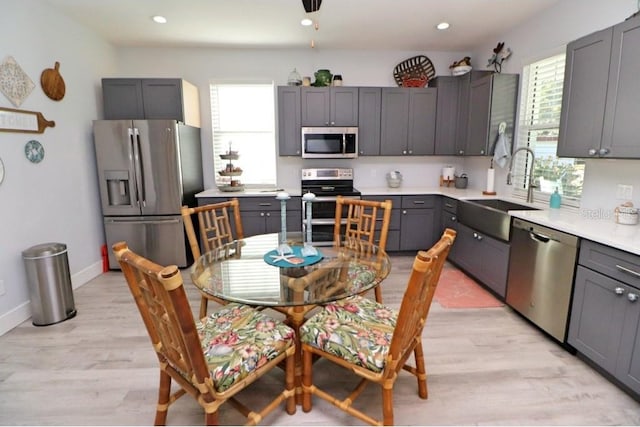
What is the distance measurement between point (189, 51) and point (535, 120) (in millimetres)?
4184

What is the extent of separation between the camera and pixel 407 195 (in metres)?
4.15

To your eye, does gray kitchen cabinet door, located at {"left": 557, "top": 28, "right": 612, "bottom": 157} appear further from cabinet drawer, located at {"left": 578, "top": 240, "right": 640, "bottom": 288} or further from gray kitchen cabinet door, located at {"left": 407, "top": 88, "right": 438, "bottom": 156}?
gray kitchen cabinet door, located at {"left": 407, "top": 88, "right": 438, "bottom": 156}

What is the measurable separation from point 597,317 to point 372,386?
1445mm

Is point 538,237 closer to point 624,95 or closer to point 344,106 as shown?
point 624,95

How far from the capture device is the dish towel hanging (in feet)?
11.9

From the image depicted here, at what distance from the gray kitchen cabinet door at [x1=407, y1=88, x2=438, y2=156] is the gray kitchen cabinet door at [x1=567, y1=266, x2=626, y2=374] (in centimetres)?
259

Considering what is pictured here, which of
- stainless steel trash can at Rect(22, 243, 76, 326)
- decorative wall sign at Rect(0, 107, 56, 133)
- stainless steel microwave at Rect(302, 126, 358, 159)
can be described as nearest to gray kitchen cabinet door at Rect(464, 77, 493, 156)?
stainless steel microwave at Rect(302, 126, 358, 159)

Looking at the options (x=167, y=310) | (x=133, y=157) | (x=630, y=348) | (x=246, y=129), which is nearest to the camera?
(x=167, y=310)

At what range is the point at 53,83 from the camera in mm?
3047

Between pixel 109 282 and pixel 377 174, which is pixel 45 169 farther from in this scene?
pixel 377 174

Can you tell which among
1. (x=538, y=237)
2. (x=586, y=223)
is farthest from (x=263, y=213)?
(x=586, y=223)

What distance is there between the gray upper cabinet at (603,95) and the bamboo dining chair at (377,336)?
1.60 metres

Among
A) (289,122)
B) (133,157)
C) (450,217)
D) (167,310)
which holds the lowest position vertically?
(450,217)

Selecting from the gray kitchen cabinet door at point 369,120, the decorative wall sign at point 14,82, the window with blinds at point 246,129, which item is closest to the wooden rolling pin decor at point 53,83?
the decorative wall sign at point 14,82
